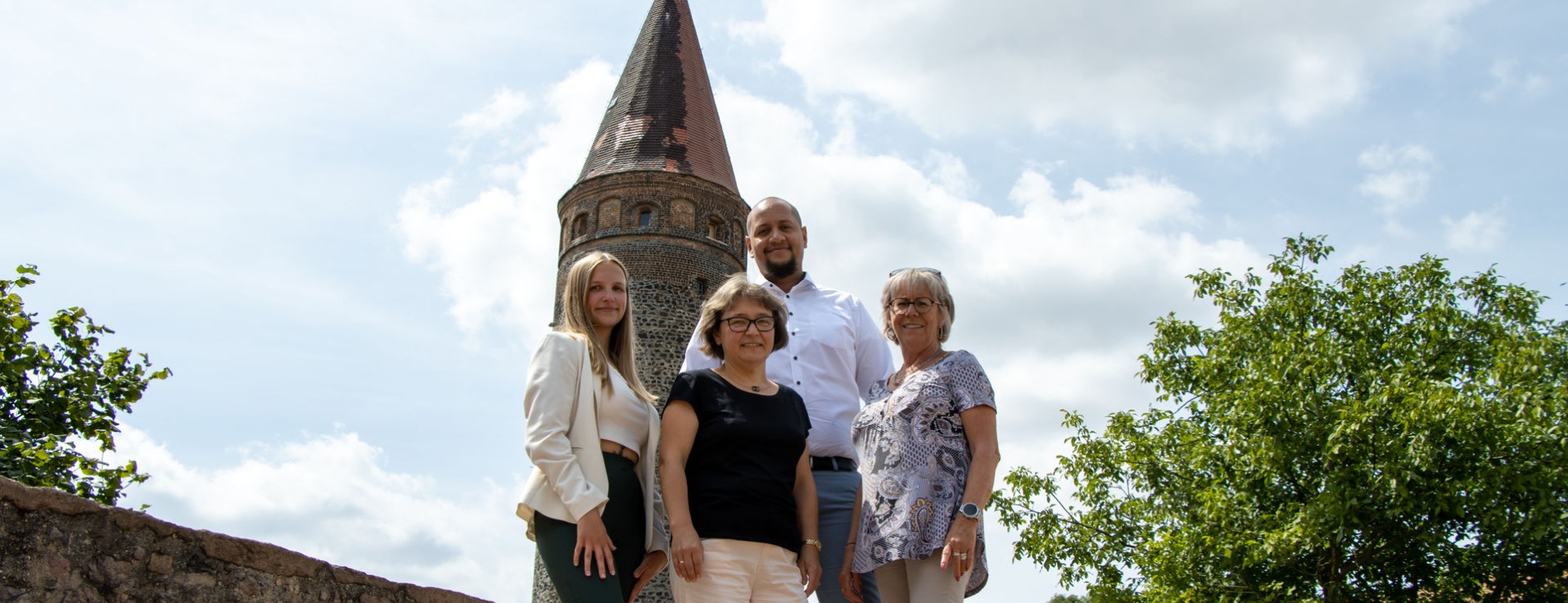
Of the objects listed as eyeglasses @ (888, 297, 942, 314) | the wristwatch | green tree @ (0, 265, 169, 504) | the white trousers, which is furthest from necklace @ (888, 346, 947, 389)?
green tree @ (0, 265, 169, 504)

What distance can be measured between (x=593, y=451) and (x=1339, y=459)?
13253 millimetres

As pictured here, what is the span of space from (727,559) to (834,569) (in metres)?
0.62

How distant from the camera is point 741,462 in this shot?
3871 millimetres

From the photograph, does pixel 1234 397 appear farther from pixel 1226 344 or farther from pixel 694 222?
pixel 694 222

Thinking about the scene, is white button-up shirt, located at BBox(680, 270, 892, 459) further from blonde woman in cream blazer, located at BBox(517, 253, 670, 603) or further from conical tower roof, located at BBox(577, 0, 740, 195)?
conical tower roof, located at BBox(577, 0, 740, 195)

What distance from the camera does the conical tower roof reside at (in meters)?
24.9

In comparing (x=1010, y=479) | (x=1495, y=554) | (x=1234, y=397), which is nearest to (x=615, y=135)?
(x=1010, y=479)

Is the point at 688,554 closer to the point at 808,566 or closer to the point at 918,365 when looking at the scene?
the point at 808,566

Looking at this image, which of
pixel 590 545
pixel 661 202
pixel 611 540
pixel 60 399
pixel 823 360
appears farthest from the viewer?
pixel 661 202

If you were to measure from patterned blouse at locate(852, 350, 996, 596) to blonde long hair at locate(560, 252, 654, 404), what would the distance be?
820 mm

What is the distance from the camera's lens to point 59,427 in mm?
14164

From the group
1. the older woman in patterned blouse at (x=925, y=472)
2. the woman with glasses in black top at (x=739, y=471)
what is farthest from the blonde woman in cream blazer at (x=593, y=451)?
the older woman in patterned blouse at (x=925, y=472)

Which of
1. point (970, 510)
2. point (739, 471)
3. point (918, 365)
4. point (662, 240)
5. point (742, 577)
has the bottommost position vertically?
point (742, 577)

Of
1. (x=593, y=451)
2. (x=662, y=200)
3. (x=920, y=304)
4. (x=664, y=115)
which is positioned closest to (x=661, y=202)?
(x=662, y=200)
